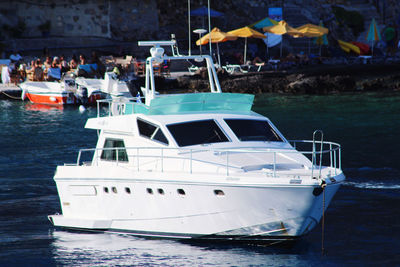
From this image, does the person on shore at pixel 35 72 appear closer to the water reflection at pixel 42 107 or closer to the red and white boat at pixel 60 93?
the red and white boat at pixel 60 93

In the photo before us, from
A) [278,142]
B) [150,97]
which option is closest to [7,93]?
[150,97]

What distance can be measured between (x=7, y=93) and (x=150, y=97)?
22509 mm

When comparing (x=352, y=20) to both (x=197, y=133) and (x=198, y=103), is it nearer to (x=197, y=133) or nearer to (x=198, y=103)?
(x=198, y=103)

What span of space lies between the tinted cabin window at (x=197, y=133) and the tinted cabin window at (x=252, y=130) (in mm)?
298

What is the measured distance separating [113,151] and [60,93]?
66.2ft

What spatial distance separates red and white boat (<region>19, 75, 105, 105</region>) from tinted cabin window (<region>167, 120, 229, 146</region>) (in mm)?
20462

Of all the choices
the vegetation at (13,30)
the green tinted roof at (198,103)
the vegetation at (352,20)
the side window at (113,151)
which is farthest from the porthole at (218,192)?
the vegetation at (352,20)

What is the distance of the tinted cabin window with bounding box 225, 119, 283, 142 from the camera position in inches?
510

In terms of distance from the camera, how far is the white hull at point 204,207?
11.2m

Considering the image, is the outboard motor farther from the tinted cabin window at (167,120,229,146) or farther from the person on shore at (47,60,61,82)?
the tinted cabin window at (167,120,229,146)

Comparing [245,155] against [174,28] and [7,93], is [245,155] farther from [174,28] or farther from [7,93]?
[174,28]

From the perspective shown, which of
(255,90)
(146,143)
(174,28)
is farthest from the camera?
(174,28)

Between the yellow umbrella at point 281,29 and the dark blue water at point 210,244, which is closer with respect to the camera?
the dark blue water at point 210,244

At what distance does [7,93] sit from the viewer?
116 ft
